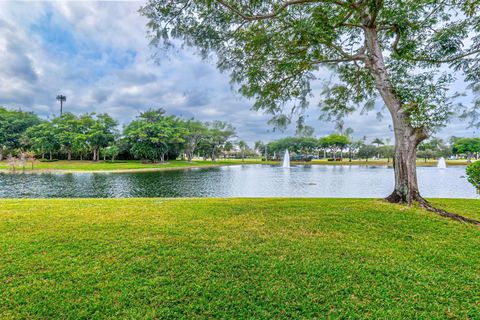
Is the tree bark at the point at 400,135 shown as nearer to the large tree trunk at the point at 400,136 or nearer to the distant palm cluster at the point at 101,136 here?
the large tree trunk at the point at 400,136

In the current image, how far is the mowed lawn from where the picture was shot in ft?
6.89

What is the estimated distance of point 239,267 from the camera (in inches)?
108

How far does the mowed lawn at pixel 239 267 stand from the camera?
2.10 metres

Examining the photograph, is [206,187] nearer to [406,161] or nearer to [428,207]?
[406,161]

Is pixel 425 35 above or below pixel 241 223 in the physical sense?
above

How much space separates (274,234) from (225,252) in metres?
1.03

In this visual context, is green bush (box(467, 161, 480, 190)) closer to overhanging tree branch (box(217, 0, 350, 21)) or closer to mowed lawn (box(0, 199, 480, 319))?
mowed lawn (box(0, 199, 480, 319))

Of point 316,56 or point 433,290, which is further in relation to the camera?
point 316,56

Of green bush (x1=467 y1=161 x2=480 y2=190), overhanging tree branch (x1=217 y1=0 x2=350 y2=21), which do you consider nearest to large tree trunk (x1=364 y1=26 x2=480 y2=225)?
green bush (x1=467 y1=161 x2=480 y2=190)

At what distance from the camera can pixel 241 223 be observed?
14.4 ft

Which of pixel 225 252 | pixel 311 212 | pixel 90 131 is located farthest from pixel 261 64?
pixel 90 131

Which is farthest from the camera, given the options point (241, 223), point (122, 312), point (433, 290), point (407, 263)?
point (241, 223)

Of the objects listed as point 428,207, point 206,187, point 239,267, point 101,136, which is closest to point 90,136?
point 101,136

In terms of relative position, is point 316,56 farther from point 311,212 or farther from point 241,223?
point 241,223
